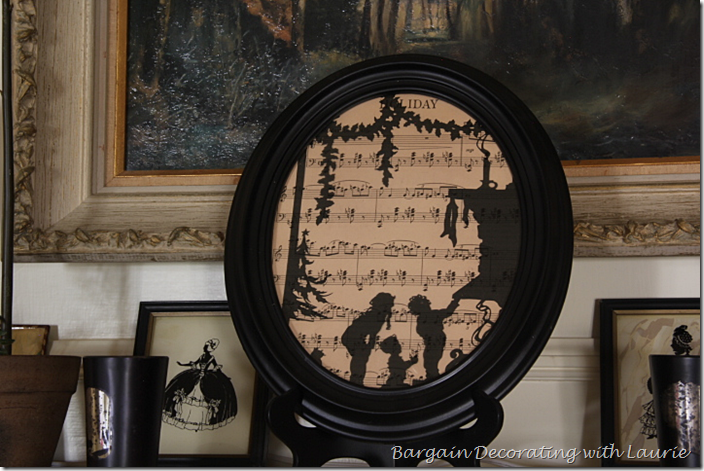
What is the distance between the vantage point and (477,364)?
2.84 feet

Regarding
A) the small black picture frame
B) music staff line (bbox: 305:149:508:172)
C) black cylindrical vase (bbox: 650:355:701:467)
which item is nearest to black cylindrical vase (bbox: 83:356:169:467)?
the small black picture frame

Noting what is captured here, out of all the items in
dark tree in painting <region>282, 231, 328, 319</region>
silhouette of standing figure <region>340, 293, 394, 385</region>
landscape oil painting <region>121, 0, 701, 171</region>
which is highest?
landscape oil painting <region>121, 0, 701, 171</region>

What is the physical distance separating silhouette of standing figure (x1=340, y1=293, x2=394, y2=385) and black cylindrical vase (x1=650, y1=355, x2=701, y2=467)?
38cm

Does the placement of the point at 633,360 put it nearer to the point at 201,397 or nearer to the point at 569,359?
the point at 569,359

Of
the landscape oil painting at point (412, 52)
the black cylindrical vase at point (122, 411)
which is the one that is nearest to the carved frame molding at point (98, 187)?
the landscape oil painting at point (412, 52)

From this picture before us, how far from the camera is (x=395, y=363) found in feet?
2.96

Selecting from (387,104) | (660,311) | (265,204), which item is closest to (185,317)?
(265,204)

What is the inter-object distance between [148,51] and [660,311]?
3.56 ft

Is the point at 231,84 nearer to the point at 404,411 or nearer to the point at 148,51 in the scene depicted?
the point at 148,51

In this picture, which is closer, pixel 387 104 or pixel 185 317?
pixel 387 104

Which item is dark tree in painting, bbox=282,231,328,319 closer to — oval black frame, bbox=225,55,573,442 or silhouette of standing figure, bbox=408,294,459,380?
oval black frame, bbox=225,55,573,442

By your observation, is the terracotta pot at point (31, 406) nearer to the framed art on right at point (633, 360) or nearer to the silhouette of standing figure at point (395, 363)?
the silhouette of standing figure at point (395, 363)

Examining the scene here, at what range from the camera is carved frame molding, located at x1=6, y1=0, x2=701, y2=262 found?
1.07 metres

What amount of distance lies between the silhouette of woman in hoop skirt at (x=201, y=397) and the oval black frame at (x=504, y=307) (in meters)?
0.23
